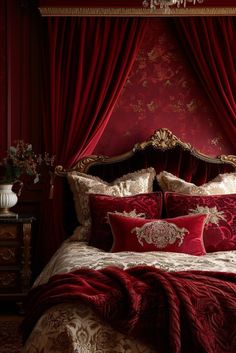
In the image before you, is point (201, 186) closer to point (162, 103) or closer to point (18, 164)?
point (162, 103)

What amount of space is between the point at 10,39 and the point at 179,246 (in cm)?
234

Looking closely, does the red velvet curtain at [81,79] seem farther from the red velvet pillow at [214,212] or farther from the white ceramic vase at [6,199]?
the red velvet pillow at [214,212]

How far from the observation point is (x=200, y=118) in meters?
4.52

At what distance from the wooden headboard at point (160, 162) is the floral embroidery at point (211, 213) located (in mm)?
629

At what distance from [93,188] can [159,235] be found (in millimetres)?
790

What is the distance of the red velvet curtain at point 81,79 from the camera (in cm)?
430

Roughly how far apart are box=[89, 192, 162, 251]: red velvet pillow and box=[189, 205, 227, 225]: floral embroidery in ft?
0.92

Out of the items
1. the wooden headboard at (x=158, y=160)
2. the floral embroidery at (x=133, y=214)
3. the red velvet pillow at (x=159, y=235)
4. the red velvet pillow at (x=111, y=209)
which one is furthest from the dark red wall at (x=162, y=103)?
the red velvet pillow at (x=159, y=235)

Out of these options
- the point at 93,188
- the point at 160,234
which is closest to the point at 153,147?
the point at 93,188

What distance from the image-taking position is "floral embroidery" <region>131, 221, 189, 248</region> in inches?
132

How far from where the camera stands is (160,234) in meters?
3.37

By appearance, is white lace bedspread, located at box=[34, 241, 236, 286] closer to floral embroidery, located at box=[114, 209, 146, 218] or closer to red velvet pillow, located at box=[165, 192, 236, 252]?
red velvet pillow, located at box=[165, 192, 236, 252]

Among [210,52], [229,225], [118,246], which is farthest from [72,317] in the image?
[210,52]

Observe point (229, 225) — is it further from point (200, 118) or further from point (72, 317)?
point (72, 317)
